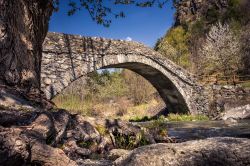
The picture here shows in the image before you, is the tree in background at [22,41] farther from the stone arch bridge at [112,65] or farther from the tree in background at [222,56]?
the tree in background at [222,56]

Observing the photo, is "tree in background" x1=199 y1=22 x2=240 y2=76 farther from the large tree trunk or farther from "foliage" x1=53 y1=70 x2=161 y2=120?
the large tree trunk

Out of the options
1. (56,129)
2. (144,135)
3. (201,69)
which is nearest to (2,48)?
(56,129)

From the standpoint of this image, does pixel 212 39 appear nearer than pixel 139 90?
No

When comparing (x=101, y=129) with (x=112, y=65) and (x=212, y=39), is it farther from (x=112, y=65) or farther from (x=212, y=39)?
(x=212, y=39)

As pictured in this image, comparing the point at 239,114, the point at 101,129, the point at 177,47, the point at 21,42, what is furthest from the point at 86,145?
the point at 177,47

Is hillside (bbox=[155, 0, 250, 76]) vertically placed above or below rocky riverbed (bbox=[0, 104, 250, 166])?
above

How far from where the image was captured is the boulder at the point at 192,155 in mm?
2281

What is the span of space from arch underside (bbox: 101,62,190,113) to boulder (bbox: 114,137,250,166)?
15032mm

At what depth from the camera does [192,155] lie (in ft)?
7.64

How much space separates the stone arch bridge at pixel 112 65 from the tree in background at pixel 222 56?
9.31 m

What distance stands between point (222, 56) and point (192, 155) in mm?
29429

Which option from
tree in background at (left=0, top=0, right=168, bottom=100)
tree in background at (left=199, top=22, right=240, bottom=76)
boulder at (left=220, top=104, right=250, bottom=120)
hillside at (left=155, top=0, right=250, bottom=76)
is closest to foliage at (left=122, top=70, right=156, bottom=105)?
hillside at (left=155, top=0, right=250, bottom=76)

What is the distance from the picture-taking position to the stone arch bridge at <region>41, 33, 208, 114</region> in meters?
13.0

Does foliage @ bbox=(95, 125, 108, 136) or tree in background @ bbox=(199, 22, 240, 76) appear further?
tree in background @ bbox=(199, 22, 240, 76)
